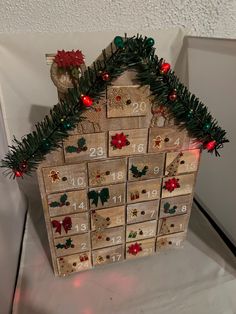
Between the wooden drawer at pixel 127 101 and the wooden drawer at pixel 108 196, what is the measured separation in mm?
199

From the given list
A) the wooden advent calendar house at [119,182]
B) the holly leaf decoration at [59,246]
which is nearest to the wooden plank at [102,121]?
the wooden advent calendar house at [119,182]

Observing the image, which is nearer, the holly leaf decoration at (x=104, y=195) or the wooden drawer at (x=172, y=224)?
the holly leaf decoration at (x=104, y=195)

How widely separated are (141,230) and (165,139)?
0.99 ft

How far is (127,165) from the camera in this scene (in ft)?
2.23

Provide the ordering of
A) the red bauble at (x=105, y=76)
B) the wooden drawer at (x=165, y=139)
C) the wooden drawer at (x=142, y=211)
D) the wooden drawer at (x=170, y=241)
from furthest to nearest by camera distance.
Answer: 1. the wooden drawer at (x=170, y=241)
2. the wooden drawer at (x=142, y=211)
3. the wooden drawer at (x=165, y=139)
4. the red bauble at (x=105, y=76)

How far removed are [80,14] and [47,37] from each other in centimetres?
13

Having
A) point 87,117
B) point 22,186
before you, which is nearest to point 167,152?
point 87,117

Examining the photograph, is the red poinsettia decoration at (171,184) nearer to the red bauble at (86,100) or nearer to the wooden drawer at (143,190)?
the wooden drawer at (143,190)

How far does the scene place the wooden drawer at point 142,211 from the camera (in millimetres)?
756

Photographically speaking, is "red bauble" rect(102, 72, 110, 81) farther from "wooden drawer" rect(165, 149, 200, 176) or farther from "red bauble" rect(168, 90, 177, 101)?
"wooden drawer" rect(165, 149, 200, 176)

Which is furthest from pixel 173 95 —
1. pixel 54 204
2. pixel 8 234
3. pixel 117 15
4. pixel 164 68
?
pixel 8 234

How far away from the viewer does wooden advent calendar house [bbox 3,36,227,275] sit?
22.2 inches

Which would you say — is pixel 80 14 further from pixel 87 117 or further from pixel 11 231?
pixel 11 231

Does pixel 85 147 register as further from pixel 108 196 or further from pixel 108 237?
pixel 108 237
